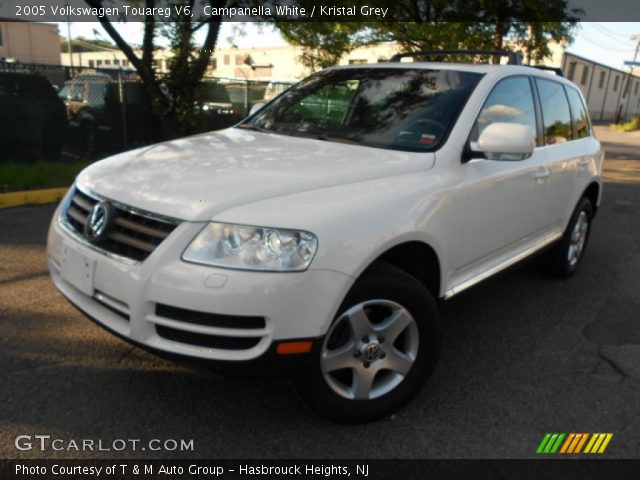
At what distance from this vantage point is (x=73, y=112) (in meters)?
9.22

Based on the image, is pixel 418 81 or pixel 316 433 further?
pixel 418 81

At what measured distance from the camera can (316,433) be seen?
247cm

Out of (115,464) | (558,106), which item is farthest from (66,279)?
(558,106)

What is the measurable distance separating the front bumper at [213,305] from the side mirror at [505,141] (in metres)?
1.20

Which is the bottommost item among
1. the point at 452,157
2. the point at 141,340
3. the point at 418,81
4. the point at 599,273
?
the point at 599,273

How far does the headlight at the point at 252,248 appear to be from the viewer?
6.81ft

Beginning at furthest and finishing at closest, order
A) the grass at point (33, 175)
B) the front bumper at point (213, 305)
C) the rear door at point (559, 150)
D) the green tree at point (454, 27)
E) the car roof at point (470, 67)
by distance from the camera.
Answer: the green tree at point (454, 27) → the grass at point (33, 175) → the rear door at point (559, 150) → the car roof at point (470, 67) → the front bumper at point (213, 305)

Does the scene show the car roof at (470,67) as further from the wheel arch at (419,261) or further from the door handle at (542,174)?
the wheel arch at (419,261)

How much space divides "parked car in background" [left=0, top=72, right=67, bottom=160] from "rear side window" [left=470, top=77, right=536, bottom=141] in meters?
7.88

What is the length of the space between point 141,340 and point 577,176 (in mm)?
3604

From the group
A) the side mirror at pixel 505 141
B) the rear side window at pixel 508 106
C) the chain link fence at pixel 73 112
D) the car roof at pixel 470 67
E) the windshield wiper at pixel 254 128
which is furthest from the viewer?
the chain link fence at pixel 73 112

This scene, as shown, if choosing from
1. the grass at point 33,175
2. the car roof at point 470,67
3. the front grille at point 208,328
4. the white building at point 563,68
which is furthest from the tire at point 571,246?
the white building at point 563,68

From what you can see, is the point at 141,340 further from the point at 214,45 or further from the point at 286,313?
the point at 214,45

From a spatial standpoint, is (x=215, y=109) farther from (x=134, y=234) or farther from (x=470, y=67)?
(x=134, y=234)
